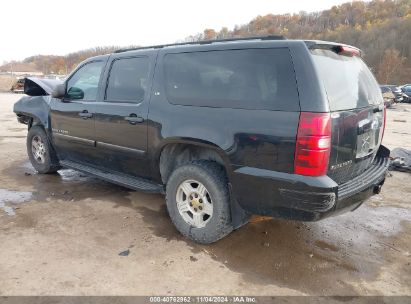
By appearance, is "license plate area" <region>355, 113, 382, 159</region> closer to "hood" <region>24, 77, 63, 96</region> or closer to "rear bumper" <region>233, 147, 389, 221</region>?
"rear bumper" <region>233, 147, 389, 221</region>

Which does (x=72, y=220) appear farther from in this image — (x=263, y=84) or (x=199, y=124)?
(x=263, y=84)

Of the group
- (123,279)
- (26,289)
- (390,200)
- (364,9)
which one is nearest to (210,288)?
(123,279)

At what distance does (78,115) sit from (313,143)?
125 inches

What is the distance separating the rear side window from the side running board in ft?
3.31

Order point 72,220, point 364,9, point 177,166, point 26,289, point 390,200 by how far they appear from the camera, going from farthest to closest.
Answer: point 364,9, point 390,200, point 72,220, point 177,166, point 26,289

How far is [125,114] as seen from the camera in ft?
12.8

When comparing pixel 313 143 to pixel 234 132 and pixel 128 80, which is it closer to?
pixel 234 132

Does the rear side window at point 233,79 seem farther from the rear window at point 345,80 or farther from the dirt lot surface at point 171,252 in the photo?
the dirt lot surface at point 171,252

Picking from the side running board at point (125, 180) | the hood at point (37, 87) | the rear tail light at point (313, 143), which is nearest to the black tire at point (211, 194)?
the side running board at point (125, 180)

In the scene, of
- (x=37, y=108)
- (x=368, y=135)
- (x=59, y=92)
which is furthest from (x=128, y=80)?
(x=368, y=135)

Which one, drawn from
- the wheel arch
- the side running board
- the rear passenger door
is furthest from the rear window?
the side running board

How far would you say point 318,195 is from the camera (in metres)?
2.66

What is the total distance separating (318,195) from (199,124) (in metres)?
1.21

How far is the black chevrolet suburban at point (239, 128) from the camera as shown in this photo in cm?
269
